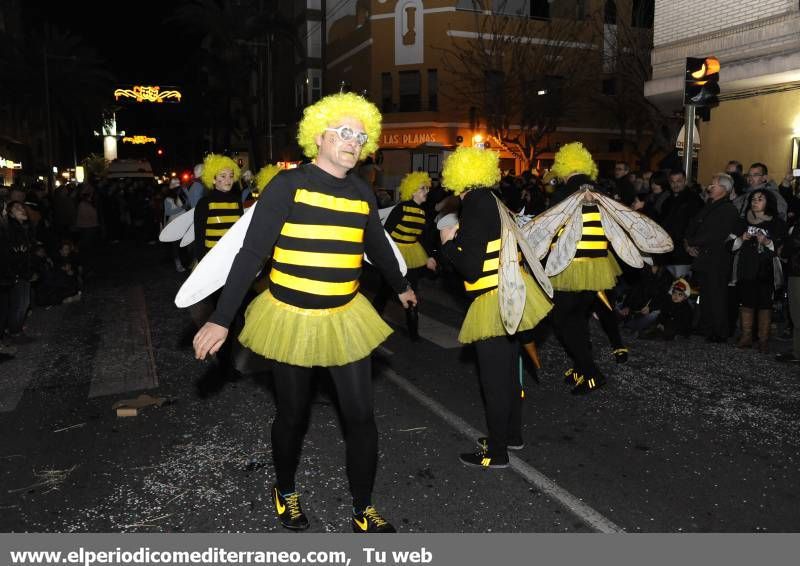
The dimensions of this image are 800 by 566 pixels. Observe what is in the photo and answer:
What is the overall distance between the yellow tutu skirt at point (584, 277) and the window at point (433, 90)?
3098cm

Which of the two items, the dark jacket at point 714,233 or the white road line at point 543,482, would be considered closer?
the white road line at point 543,482

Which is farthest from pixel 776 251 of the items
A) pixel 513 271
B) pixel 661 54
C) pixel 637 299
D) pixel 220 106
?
pixel 220 106

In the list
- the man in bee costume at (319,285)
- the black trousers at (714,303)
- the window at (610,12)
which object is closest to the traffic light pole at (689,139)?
the black trousers at (714,303)

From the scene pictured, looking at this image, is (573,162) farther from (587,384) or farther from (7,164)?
(7,164)

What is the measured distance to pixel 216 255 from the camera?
12.1ft

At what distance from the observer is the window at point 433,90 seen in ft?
118

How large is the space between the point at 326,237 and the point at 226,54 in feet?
225

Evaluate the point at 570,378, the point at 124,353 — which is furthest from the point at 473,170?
the point at 124,353

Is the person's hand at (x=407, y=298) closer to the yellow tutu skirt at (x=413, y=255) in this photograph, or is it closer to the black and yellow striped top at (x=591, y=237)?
the black and yellow striped top at (x=591, y=237)

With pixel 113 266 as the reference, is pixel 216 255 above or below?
above

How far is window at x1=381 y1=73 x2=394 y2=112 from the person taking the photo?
37.0 m

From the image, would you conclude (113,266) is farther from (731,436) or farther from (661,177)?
(731,436)

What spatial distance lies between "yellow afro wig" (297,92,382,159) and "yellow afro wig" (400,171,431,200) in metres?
4.88

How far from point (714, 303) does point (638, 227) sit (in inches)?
110
